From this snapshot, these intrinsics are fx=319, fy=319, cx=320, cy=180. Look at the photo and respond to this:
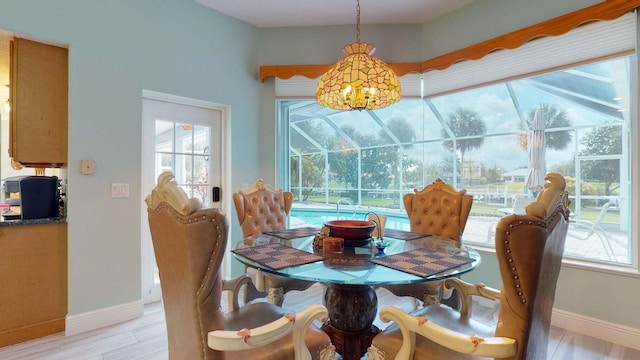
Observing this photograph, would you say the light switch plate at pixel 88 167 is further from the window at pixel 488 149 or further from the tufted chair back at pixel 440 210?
the tufted chair back at pixel 440 210

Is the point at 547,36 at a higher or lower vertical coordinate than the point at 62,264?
higher

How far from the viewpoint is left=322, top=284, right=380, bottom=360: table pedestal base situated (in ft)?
6.10

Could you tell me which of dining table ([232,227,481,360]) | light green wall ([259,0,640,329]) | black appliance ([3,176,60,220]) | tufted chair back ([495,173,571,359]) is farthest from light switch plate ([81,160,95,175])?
tufted chair back ([495,173,571,359])

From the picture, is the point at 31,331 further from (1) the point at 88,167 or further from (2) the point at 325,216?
(2) the point at 325,216

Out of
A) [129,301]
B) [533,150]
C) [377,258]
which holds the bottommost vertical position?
[129,301]

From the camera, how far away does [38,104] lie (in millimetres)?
2426

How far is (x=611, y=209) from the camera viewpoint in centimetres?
263

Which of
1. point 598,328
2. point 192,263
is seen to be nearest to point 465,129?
point 598,328

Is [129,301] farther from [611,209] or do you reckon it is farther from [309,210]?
[611,209]

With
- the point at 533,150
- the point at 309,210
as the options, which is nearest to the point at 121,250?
the point at 309,210

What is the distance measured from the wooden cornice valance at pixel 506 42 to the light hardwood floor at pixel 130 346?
2.33 metres

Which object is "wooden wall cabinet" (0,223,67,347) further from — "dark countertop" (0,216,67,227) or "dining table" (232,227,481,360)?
"dining table" (232,227,481,360)

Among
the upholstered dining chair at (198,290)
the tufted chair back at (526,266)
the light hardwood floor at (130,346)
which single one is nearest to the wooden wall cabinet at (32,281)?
the light hardwood floor at (130,346)

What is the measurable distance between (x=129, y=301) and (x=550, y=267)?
2.99 m
